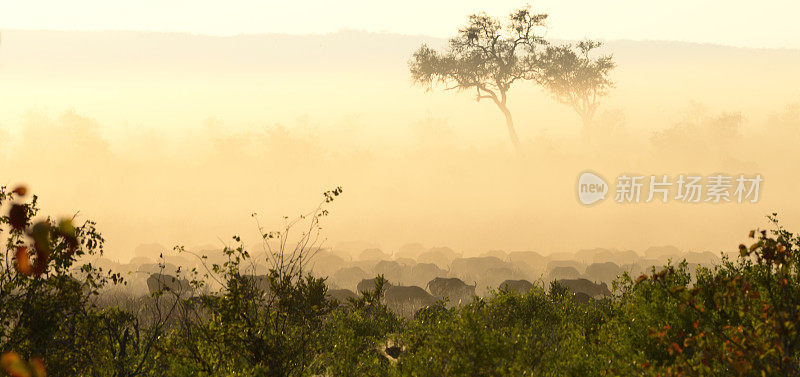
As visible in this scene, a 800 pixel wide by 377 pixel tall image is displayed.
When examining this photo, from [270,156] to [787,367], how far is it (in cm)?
11052

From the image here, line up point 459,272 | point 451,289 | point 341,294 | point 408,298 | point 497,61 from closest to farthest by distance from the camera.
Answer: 1. point 341,294
2. point 408,298
3. point 451,289
4. point 459,272
5. point 497,61

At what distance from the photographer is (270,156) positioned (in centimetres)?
11638

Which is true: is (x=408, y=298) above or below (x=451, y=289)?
below

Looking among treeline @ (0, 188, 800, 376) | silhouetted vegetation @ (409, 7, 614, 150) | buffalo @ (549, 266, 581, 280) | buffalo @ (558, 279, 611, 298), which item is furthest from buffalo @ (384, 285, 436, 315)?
silhouetted vegetation @ (409, 7, 614, 150)

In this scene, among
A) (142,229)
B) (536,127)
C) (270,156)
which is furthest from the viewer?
(536,127)

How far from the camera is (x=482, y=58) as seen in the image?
58.7 metres

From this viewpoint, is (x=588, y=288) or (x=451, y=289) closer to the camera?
(x=588, y=288)

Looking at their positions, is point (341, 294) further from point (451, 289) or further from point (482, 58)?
point (482, 58)

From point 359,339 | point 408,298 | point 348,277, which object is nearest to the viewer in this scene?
point 359,339

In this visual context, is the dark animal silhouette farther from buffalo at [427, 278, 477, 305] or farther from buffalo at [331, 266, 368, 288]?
buffalo at [331, 266, 368, 288]

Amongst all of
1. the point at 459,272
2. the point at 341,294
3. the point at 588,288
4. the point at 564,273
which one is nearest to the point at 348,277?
the point at 459,272

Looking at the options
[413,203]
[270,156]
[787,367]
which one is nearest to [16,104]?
[270,156]

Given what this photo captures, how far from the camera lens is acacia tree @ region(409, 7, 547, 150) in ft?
188

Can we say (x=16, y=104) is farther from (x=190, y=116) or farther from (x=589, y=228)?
(x=589, y=228)
